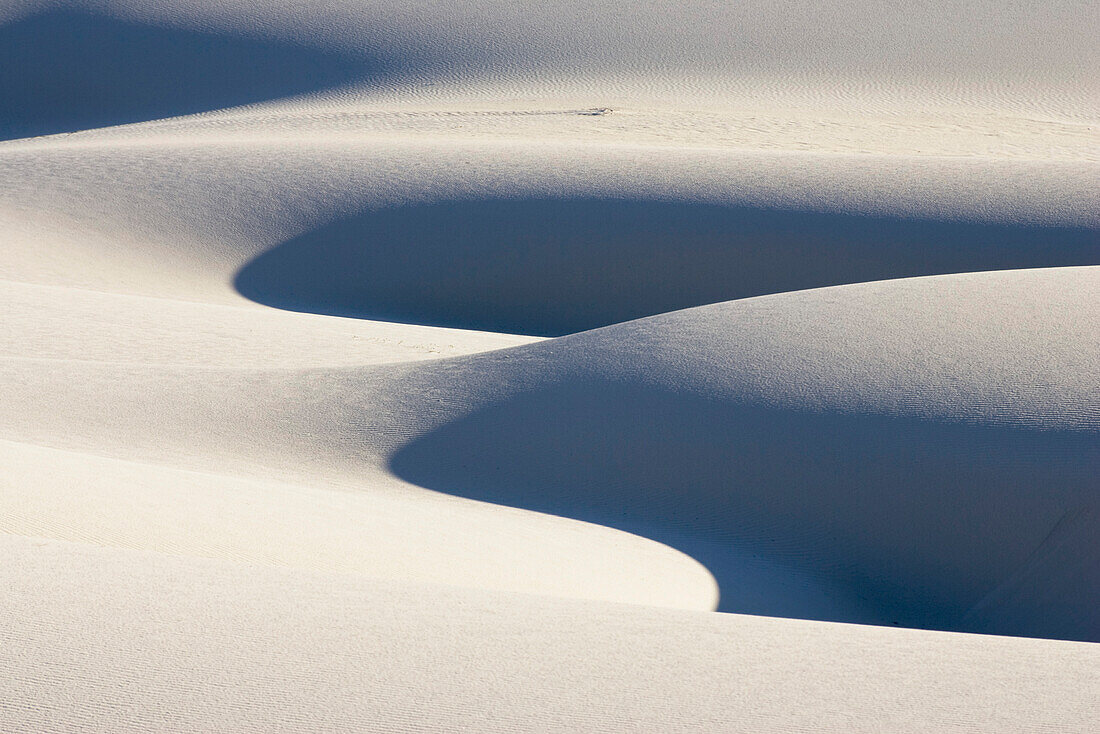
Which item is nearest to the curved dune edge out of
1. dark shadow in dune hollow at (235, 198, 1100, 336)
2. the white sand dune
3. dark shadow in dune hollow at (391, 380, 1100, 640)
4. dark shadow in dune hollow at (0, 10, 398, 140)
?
the white sand dune

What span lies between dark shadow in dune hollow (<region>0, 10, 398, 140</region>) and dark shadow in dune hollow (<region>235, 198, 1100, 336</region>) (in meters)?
14.0

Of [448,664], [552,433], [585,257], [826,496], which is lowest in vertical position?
[448,664]

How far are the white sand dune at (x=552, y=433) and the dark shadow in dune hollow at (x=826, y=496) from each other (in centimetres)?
2

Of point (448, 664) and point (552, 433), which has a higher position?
point (552, 433)

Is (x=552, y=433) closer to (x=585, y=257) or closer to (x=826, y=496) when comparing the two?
(x=826, y=496)

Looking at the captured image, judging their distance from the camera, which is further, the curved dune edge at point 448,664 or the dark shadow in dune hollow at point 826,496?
the dark shadow in dune hollow at point 826,496

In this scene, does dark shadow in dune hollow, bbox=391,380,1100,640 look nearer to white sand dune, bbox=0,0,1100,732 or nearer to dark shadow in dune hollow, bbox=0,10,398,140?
white sand dune, bbox=0,0,1100,732

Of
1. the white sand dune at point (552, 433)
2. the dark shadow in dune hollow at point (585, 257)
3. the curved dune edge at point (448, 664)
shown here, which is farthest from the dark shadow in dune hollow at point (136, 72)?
the curved dune edge at point (448, 664)

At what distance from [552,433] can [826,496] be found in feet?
5.78

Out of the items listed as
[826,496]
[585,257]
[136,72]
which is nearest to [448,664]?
[826,496]

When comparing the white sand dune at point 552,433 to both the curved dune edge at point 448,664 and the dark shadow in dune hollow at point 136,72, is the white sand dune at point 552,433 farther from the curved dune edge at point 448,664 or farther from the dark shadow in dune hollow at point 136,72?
the dark shadow in dune hollow at point 136,72

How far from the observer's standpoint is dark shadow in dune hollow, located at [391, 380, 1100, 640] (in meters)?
5.51

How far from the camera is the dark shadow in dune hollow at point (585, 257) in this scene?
12.4 meters

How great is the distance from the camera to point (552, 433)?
276 inches
